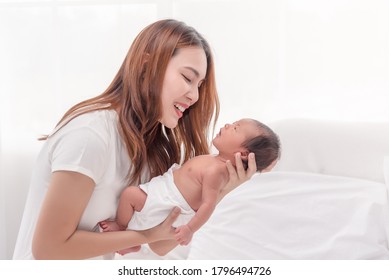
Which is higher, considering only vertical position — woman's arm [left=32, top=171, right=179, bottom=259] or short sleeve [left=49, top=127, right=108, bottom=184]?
short sleeve [left=49, top=127, right=108, bottom=184]

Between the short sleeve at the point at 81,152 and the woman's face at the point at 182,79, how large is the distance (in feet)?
0.48

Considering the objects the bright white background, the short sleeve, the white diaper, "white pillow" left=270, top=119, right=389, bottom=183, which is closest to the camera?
the short sleeve

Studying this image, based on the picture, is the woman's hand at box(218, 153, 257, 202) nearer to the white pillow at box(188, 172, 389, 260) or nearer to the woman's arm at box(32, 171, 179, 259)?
the woman's arm at box(32, 171, 179, 259)

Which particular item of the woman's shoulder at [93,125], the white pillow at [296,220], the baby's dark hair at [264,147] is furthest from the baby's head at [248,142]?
the white pillow at [296,220]

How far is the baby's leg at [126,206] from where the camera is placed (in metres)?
0.89

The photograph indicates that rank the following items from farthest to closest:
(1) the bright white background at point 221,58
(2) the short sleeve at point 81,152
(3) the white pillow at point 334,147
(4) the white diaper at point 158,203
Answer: (3) the white pillow at point 334,147
(1) the bright white background at point 221,58
(4) the white diaper at point 158,203
(2) the short sleeve at point 81,152

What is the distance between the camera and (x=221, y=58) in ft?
3.69

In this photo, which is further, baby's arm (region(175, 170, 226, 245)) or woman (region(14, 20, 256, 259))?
baby's arm (region(175, 170, 226, 245))

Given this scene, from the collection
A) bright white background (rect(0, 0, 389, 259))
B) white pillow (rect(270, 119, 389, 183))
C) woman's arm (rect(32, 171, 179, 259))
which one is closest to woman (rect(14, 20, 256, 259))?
woman's arm (rect(32, 171, 179, 259))

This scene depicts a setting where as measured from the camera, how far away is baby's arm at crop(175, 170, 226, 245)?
913 mm

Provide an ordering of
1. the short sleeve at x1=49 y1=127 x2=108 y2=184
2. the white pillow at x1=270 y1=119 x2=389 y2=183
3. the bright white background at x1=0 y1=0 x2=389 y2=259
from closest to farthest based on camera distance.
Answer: the short sleeve at x1=49 y1=127 x2=108 y2=184
the bright white background at x1=0 y1=0 x2=389 y2=259
the white pillow at x1=270 y1=119 x2=389 y2=183

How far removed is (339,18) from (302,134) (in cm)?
30

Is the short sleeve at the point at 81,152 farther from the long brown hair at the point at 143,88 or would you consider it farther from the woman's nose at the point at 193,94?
the woman's nose at the point at 193,94
